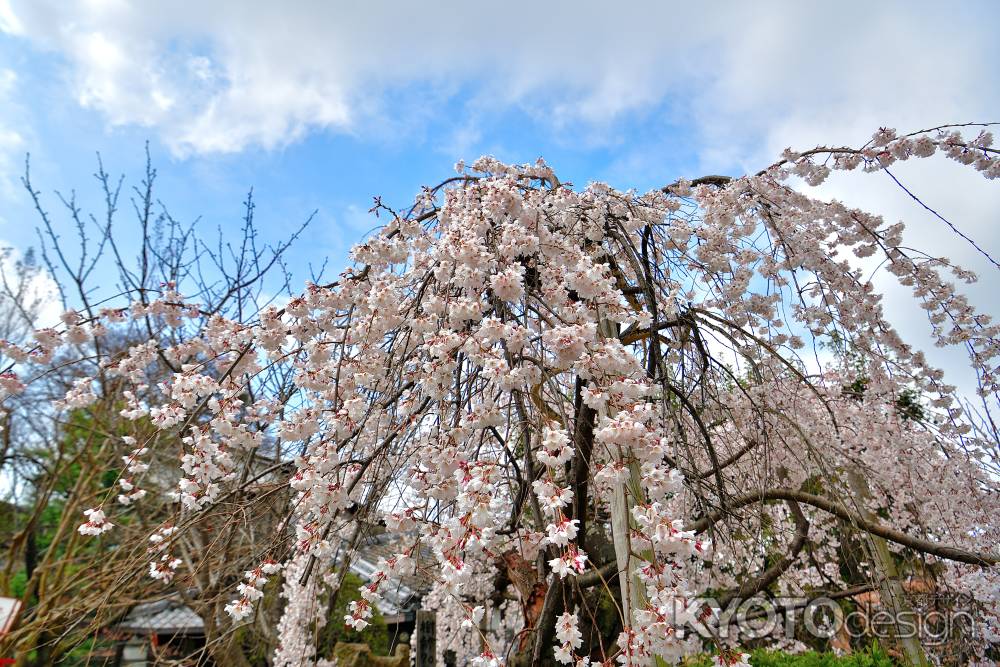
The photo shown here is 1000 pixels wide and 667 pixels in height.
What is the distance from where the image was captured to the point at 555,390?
1.53m

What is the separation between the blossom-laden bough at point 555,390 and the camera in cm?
159

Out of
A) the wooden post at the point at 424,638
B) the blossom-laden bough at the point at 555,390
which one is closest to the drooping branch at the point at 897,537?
the blossom-laden bough at the point at 555,390

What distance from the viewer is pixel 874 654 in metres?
3.63

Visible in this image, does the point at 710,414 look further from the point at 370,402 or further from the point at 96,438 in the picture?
the point at 96,438

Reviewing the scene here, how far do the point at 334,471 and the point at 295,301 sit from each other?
2.42 feet

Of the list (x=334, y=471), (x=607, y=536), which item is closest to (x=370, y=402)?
(x=334, y=471)

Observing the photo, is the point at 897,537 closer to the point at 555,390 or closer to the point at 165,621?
the point at 555,390

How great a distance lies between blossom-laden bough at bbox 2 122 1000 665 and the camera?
62.5 inches
